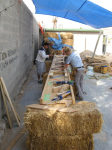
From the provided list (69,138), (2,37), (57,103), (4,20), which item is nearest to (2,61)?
(2,37)

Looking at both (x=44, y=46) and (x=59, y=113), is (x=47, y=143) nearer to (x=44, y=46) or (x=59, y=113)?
(x=59, y=113)

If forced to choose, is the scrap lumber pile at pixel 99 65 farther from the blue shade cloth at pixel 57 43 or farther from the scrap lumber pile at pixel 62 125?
the scrap lumber pile at pixel 62 125

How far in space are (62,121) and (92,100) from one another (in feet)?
11.5

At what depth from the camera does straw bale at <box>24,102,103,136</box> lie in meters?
2.45

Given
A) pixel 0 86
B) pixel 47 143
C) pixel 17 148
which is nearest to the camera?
pixel 47 143

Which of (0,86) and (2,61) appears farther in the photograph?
(2,61)

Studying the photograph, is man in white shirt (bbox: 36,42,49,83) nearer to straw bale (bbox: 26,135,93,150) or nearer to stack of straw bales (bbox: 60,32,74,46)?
straw bale (bbox: 26,135,93,150)

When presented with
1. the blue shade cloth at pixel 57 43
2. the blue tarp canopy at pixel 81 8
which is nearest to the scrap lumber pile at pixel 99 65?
the blue shade cloth at pixel 57 43

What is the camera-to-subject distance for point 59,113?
249cm

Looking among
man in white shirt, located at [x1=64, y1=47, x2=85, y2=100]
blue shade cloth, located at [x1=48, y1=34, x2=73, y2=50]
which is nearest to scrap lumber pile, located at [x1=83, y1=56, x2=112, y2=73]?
blue shade cloth, located at [x1=48, y1=34, x2=73, y2=50]

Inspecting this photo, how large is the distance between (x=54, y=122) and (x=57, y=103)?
0.45 meters

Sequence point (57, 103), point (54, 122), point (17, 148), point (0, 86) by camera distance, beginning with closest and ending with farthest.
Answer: point (54, 122) → point (57, 103) → point (17, 148) → point (0, 86)

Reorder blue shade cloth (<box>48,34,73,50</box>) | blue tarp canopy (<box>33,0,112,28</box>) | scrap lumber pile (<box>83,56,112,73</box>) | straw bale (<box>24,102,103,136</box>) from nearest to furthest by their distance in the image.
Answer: straw bale (<box>24,102,103,136</box>) → blue tarp canopy (<box>33,0,112,28</box>) → scrap lumber pile (<box>83,56,112,73</box>) → blue shade cloth (<box>48,34,73,50</box>)

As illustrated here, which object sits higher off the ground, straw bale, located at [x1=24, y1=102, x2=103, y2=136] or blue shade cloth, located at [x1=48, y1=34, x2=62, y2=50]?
blue shade cloth, located at [x1=48, y1=34, x2=62, y2=50]
